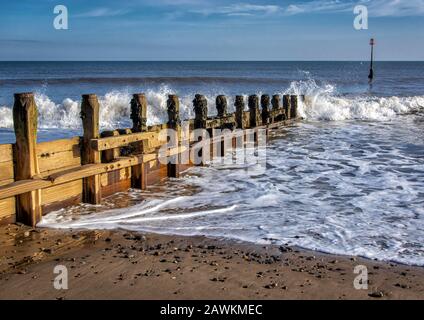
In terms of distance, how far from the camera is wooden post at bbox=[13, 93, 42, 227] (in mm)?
6113

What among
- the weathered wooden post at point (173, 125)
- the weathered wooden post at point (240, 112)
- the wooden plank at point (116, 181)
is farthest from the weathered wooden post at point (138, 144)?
the weathered wooden post at point (240, 112)

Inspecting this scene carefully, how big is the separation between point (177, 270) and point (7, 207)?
2.49m

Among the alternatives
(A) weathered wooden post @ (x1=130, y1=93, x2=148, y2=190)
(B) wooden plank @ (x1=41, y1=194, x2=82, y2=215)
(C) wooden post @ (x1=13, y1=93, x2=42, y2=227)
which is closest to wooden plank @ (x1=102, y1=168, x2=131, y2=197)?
(A) weathered wooden post @ (x1=130, y1=93, x2=148, y2=190)

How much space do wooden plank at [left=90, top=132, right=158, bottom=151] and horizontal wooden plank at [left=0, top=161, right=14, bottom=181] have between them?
4.19 ft

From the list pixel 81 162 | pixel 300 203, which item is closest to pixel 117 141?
pixel 81 162

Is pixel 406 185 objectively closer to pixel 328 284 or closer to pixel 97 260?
pixel 328 284

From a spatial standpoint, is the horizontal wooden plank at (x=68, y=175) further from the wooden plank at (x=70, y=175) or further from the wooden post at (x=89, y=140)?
the wooden post at (x=89, y=140)

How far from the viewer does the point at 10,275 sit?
185 inches

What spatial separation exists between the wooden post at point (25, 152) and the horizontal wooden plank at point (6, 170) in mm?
60

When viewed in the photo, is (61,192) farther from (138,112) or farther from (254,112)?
(254,112)

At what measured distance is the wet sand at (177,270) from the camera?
4363 millimetres

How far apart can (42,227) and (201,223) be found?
1933mm
